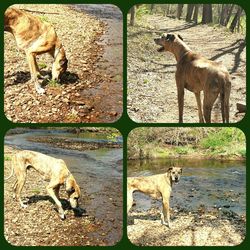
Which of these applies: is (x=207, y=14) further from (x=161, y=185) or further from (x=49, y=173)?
(x=49, y=173)

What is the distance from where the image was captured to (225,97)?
15.4 ft

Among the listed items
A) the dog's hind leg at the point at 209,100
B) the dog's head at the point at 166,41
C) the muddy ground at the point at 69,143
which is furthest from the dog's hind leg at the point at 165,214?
the dog's head at the point at 166,41

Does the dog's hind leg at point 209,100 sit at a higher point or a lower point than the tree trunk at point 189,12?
lower

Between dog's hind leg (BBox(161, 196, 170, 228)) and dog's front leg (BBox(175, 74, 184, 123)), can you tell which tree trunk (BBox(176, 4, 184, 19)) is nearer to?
dog's front leg (BBox(175, 74, 184, 123))

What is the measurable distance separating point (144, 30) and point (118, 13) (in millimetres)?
282

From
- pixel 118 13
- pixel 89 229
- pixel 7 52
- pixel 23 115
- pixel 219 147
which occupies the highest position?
pixel 118 13

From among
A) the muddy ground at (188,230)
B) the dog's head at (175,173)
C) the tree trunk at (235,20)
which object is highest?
the tree trunk at (235,20)

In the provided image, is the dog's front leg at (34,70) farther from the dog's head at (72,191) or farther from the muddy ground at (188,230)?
the muddy ground at (188,230)

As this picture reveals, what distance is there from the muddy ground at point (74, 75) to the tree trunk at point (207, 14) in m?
0.81

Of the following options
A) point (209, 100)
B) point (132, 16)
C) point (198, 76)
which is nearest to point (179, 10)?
Result: point (132, 16)

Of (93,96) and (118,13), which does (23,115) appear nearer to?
(93,96)

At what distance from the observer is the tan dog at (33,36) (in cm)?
491

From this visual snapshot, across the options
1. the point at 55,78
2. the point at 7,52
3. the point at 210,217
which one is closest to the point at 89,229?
the point at 210,217

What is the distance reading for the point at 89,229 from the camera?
4.89 metres
